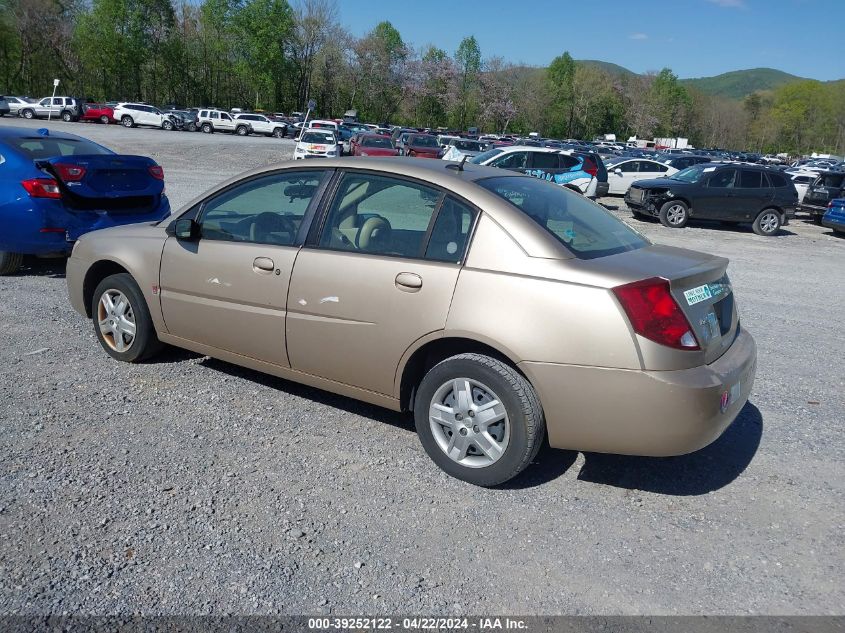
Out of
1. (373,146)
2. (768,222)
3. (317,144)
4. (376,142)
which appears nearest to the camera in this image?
(768,222)

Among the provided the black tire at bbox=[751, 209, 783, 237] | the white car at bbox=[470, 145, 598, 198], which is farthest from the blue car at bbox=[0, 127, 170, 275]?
the black tire at bbox=[751, 209, 783, 237]

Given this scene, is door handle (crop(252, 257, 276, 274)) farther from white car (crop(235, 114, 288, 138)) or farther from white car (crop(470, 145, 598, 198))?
white car (crop(235, 114, 288, 138))

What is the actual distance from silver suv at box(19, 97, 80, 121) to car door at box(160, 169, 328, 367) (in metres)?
55.9

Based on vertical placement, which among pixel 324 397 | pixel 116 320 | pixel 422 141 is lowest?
pixel 324 397

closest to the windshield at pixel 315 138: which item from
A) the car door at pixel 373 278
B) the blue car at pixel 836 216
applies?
the blue car at pixel 836 216

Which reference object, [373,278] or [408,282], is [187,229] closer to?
[373,278]

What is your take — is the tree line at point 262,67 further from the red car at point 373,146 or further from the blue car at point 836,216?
the blue car at point 836,216

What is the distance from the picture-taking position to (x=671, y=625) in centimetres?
269

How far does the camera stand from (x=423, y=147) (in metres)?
30.7

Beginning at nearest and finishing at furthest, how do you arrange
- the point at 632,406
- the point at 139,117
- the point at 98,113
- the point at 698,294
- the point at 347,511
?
the point at 632,406 → the point at 347,511 → the point at 698,294 → the point at 139,117 → the point at 98,113

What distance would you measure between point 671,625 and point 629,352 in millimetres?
1129

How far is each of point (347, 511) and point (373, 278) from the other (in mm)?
1225

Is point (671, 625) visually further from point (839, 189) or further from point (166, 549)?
point (839, 189)

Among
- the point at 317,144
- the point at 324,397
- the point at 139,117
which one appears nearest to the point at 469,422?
the point at 324,397
